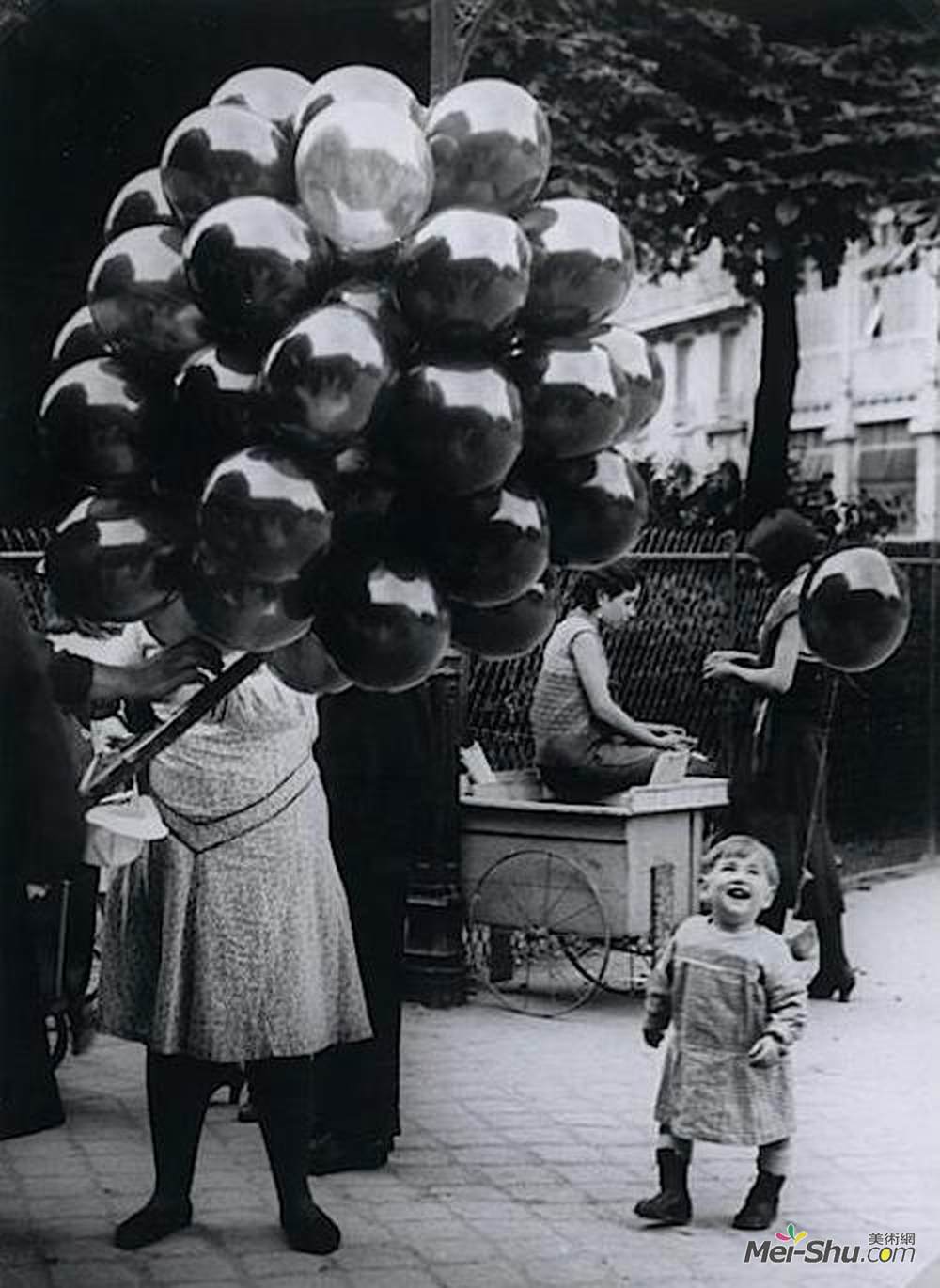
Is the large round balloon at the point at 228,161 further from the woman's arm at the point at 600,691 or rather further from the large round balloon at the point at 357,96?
the woman's arm at the point at 600,691

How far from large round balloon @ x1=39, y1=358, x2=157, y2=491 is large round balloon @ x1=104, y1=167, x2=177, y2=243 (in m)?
0.21

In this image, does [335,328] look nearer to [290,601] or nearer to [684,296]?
[290,601]

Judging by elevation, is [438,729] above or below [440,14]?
below

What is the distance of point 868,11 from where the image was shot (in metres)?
3.50

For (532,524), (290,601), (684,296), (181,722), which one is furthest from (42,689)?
(684,296)

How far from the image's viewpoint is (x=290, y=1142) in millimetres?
3045

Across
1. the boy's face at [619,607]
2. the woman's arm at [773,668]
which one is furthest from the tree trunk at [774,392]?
the boy's face at [619,607]

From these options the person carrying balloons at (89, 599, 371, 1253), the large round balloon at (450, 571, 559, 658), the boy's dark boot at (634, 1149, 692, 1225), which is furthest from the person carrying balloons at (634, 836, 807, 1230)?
the large round balloon at (450, 571, 559, 658)

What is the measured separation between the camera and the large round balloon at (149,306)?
1998 millimetres

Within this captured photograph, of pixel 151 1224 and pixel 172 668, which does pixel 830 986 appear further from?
pixel 172 668

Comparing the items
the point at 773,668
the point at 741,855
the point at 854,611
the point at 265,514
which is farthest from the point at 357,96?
the point at 773,668

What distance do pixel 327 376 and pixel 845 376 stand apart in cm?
211

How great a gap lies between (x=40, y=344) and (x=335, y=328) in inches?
38.2

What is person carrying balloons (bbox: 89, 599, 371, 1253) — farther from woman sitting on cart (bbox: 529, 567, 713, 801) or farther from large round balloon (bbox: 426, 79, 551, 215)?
woman sitting on cart (bbox: 529, 567, 713, 801)
